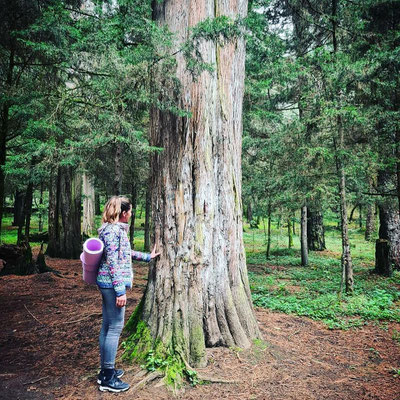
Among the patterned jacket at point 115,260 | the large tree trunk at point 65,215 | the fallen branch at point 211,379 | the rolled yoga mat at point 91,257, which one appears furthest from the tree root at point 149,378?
the large tree trunk at point 65,215

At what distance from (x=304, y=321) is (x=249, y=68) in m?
5.42

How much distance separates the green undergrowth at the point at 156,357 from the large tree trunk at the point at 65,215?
7.84 m

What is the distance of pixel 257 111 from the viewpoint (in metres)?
9.11

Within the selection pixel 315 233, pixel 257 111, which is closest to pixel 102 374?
pixel 257 111

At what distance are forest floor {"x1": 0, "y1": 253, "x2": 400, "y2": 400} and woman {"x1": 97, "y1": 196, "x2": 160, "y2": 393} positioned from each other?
0.16 metres

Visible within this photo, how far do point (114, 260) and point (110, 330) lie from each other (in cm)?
71

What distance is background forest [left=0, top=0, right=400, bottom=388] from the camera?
3842 millimetres

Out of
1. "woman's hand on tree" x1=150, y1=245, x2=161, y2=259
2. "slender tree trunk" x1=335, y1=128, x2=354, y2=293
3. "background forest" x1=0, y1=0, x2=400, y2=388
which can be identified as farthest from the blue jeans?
"slender tree trunk" x1=335, y1=128, x2=354, y2=293

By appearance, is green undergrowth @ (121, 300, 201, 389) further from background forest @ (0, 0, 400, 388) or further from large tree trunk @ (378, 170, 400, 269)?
large tree trunk @ (378, 170, 400, 269)

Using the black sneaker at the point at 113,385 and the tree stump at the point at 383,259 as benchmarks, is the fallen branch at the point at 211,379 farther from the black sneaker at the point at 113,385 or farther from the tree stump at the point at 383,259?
the tree stump at the point at 383,259

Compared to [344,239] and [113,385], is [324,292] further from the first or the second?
[113,385]

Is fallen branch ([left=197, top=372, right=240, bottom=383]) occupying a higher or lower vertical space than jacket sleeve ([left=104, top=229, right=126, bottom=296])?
lower

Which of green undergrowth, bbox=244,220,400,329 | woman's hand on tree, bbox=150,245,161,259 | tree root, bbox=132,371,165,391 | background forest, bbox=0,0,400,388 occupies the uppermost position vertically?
background forest, bbox=0,0,400,388

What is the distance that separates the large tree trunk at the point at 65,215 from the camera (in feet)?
34.4
